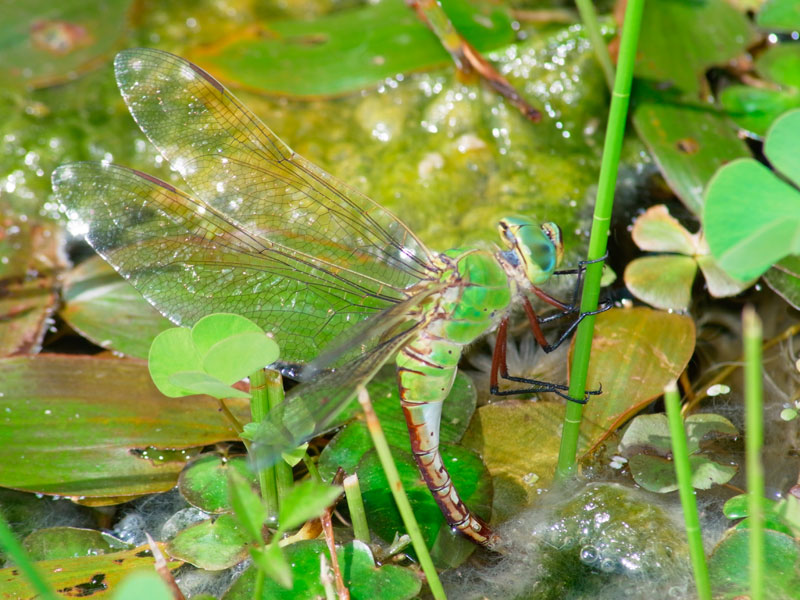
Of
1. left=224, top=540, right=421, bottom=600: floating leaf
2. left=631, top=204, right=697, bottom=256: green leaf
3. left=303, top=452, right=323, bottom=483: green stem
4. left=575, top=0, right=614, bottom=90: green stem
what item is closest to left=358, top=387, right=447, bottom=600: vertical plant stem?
left=224, top=540, right=421, bottom=600: floating leaf

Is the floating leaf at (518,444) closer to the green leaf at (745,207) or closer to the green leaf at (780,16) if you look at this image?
the green leaf at (745,207)

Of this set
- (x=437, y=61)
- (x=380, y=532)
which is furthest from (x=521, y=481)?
(x=437, y=61)

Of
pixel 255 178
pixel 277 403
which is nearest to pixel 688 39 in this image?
pixel 255 178

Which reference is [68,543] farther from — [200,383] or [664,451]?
[664,451]

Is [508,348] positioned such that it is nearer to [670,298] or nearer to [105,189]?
[670,298]

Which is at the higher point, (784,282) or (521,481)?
(784,282)

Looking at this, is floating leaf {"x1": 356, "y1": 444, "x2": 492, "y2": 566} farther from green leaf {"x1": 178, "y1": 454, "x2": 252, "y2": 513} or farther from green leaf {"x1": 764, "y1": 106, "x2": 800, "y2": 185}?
green leaf {"x1": 764, "y1": 106, "x2": 800, "y2": 185}

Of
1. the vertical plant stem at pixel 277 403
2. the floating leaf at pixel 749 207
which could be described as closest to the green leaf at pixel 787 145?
the floating leaf at pixel 749 207

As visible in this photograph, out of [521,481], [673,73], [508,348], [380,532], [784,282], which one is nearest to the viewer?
[380,532]
